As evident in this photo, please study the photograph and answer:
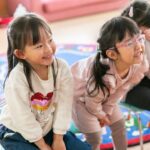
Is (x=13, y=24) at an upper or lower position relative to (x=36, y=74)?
upper

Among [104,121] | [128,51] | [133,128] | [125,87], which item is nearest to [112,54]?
[128,51]

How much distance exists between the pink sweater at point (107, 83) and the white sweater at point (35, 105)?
74mm

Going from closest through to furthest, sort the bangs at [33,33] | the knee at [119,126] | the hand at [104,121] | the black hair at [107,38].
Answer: the bangs at [33,33]
the black hair at [107,38]
the hand at [104,121]
the knee at [119,126]

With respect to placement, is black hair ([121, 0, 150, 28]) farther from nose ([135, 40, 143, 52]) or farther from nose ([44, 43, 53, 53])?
nose ([44, 43, 53, 53])

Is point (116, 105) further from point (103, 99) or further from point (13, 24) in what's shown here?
point (13, 24)

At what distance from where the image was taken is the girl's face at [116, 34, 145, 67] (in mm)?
1240

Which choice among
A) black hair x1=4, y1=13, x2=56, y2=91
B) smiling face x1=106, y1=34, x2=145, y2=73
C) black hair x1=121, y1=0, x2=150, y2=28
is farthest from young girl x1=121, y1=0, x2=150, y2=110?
black hair x1=4, y1=13, x2=56, y2=91

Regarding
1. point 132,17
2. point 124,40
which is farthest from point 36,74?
point 132,17

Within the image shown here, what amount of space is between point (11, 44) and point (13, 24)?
7 centimetres

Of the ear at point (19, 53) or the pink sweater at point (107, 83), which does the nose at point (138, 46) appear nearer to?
the pink sweater at point (107, 83)

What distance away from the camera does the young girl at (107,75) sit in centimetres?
124

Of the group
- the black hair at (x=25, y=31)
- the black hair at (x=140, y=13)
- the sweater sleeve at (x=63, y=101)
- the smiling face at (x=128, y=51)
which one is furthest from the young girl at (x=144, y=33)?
the black hair at (x=25, y=31)

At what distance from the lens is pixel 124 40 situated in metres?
1.24

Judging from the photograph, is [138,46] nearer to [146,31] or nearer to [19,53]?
[146,31]
